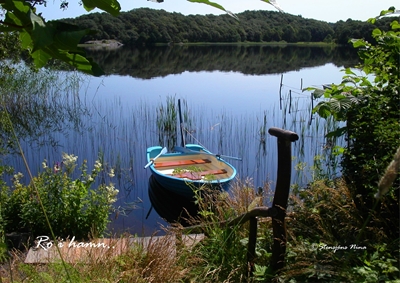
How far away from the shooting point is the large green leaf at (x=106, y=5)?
23.8 inches

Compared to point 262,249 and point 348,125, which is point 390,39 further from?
point 262,249

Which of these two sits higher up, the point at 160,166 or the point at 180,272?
the point at 180,272

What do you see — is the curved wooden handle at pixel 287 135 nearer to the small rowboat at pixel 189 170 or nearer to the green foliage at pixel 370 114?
the green foliage at pixel 370 114

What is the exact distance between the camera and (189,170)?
6.87 m

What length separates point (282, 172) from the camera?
8.39ft

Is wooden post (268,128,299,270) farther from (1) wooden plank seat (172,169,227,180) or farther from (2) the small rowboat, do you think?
(1) wooden plank seat (172,169,227,180)

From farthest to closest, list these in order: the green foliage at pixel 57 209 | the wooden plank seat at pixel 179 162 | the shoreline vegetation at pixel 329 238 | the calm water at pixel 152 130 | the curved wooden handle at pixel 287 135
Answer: the calm water at pixel 152 130 < the wooden plank seat at pixel 179 162 < the green foliage at pixel 57 209 < the curved wooden handle at pixel 287 135 < the shoreline vegetation at pixel 329 238

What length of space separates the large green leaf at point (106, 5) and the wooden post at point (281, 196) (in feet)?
6.43

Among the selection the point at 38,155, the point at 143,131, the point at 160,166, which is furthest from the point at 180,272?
the point at 143,131

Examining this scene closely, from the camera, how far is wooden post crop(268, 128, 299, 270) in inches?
99.8

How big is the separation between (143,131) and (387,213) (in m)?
8.20

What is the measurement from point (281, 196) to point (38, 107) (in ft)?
37.2

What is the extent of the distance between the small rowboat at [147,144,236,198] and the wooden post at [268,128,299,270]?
2861mm

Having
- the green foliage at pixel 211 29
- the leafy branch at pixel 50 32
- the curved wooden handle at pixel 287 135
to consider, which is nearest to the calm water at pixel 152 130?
the curved wooden handle at pixel 287 135
